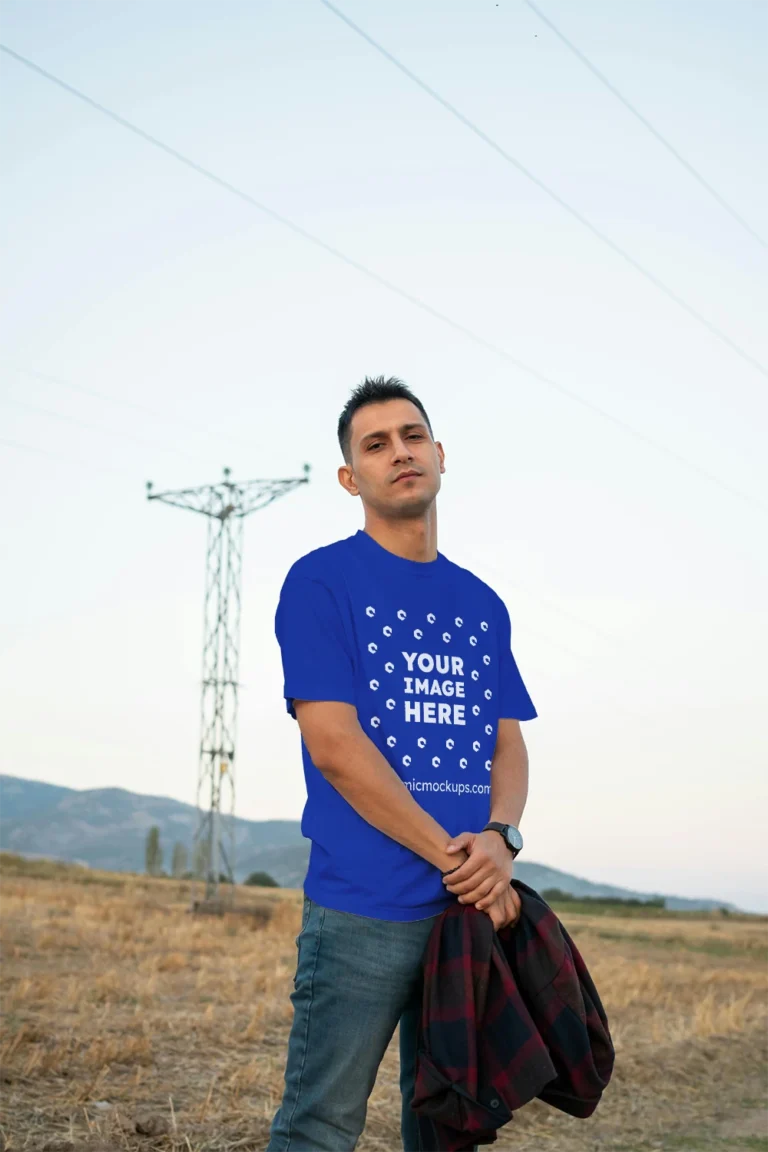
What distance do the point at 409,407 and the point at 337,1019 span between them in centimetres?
168

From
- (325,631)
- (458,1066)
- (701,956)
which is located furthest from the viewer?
(701,956)

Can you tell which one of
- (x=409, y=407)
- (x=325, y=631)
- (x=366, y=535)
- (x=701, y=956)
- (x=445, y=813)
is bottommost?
(x=701, y=956)

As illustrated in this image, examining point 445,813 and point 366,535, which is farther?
point 366,535

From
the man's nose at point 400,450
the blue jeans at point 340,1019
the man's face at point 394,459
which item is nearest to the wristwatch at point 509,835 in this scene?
the blue jeans at point 340,1019

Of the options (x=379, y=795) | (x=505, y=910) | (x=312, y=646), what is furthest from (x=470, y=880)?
(x=312, y=646)

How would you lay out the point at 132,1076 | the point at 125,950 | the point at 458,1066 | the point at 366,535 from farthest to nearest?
the point at 125,950, the point at 132,1076, the point at 366,535, the point at 458,1066

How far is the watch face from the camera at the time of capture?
10.2 feet

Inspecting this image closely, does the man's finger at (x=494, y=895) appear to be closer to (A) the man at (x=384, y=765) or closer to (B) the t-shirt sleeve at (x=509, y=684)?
(A) the man at (x=384, y=765)

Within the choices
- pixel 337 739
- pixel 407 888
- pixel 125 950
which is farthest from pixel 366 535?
pixel 125 950

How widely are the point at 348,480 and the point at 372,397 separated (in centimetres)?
26

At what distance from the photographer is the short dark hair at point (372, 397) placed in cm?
350

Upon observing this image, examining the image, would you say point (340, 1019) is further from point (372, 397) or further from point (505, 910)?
point (372, 397)

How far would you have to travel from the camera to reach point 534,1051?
2834 millimetres

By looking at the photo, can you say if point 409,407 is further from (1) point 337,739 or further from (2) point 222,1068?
(2) point 222,1068
